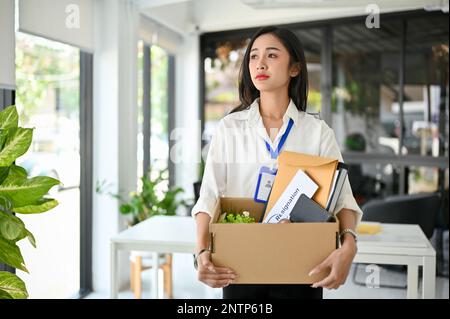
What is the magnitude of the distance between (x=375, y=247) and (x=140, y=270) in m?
1.62

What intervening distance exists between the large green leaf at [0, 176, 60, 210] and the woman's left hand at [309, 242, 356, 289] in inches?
31.5

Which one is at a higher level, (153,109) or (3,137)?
(153,109)

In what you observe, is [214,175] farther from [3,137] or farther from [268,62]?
[3,137]

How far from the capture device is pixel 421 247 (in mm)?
1984

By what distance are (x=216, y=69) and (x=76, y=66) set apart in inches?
69.1

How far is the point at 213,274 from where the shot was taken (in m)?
1.05

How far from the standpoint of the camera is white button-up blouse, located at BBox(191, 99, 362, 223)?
1.18 metres

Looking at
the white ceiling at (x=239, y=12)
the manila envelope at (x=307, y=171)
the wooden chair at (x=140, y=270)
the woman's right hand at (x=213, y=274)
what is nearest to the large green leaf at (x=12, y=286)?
the woman's right hand at (x=213, y=274)

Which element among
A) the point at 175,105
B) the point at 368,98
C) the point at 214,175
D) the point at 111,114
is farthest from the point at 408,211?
the point at 214,175

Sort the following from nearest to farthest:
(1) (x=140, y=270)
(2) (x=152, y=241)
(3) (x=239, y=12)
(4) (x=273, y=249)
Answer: (4) (x=273, y=249)
(2) (x=152, y=241)
(1) (x=140, y=270)
(3) (x=239, y=12)

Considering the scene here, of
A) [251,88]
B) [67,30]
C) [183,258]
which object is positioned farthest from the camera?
[183,258]

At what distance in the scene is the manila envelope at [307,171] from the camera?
1.03 meters
